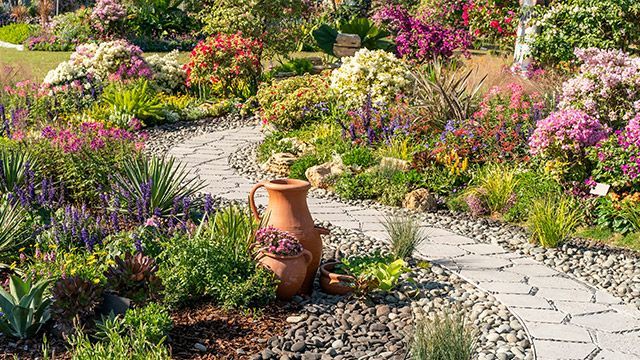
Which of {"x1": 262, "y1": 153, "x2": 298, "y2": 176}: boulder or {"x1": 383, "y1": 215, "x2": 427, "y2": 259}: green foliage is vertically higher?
{"x1": 383, "y1": 215, "x2": 427, "y2": 259}: green foliage

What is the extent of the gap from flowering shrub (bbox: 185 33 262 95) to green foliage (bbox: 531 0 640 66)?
16.2 feet

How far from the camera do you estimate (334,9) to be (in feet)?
78.3

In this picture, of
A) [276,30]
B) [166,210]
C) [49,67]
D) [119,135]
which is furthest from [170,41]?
[166,210]

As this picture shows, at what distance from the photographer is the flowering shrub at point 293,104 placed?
10.9 metres

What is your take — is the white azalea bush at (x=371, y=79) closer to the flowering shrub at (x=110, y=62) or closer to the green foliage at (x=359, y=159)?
the green foliage at (x=359, y=159)

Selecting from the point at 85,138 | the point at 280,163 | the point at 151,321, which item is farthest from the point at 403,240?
the point at 280,163

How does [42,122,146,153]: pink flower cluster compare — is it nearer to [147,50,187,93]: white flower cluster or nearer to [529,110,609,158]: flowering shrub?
[529,110,609,158]: flowering shrub

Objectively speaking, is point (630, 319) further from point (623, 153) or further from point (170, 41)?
point (170, 41)

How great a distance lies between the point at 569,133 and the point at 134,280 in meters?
4.73

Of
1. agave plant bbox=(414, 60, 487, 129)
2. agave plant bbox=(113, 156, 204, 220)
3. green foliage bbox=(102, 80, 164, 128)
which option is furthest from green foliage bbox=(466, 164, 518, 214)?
green foliage bbox=(102, 80, 164, 128)

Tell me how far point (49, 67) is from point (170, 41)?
4543mm

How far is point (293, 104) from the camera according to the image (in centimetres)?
1090

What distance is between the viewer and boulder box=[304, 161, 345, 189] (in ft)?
28.8

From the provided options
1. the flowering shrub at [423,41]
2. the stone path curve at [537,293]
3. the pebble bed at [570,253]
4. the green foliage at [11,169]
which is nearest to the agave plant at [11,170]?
the green foliage at [11,169]
